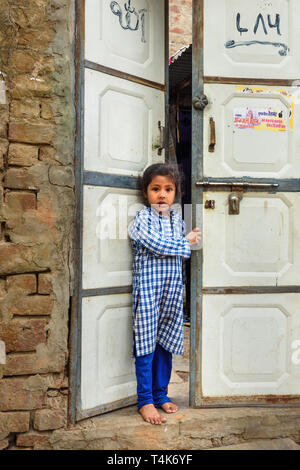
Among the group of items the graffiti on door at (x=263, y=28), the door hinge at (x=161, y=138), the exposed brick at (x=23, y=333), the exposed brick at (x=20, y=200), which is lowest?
the exposed brick at (x=23, y=333)

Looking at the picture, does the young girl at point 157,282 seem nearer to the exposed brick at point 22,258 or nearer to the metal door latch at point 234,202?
the metal door latch at point 234,202

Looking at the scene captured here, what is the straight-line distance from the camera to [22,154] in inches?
93.9

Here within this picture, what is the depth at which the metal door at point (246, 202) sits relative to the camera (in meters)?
2.73

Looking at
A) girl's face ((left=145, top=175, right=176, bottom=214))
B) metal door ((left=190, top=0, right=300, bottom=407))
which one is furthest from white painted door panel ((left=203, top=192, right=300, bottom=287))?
girl's face ((left=145, top=175, right=176, bottom=214))

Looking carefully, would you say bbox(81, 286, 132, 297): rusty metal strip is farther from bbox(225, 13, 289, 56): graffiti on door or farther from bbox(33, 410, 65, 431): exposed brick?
bbox(225, 13, 289, 56): graffiti on door

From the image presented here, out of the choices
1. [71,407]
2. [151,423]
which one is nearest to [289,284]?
[151,423]

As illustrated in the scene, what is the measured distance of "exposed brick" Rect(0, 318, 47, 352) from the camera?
235 cm

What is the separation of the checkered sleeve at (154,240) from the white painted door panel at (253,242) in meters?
0.20

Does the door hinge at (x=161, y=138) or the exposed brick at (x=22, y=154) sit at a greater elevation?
the door hinge at (x=161, y=138)

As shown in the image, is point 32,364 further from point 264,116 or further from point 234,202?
point 264,116

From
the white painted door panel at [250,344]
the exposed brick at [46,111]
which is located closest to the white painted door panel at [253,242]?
the white painted door panel at [250,344]

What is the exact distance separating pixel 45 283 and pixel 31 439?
0.84 m

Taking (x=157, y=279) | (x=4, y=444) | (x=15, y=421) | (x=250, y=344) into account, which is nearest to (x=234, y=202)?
(x=157, y=279)

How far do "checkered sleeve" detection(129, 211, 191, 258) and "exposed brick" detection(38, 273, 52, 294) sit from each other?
1.78 ft
